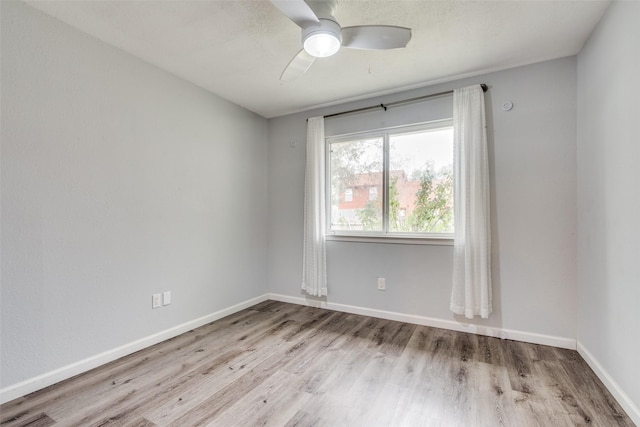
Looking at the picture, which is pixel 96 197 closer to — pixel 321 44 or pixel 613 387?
pixel 321 44

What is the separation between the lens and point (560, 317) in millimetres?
2430

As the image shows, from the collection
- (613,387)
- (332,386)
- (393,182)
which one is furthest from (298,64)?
(613,387)

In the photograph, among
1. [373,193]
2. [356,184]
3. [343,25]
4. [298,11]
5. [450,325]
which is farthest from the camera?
[356,184]

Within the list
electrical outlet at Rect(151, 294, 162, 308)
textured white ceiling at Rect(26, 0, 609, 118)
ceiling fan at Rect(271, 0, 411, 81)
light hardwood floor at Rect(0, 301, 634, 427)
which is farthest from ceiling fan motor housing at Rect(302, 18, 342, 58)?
electrical outlet at Rect(151, 294, 162, 308)

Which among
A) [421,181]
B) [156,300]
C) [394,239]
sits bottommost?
[156,300]

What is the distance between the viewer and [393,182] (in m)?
3.19

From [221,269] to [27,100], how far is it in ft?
6.88

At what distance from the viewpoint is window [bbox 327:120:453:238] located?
295cm

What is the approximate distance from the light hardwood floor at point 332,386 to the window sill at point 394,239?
0.88 meters

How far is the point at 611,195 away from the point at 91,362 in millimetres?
3765

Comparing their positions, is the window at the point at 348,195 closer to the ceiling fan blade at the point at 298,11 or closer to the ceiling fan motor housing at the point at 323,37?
the ceiling fan motor housing at the point at 323,37

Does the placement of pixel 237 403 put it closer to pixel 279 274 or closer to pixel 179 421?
pixel 179 421

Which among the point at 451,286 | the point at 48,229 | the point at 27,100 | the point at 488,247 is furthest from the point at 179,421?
the point at 488,247

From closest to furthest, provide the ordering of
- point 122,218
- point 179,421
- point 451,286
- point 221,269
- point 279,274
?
point 179,421 → point 122,218 → point 451,286 → point 221,269 → point 279,274
